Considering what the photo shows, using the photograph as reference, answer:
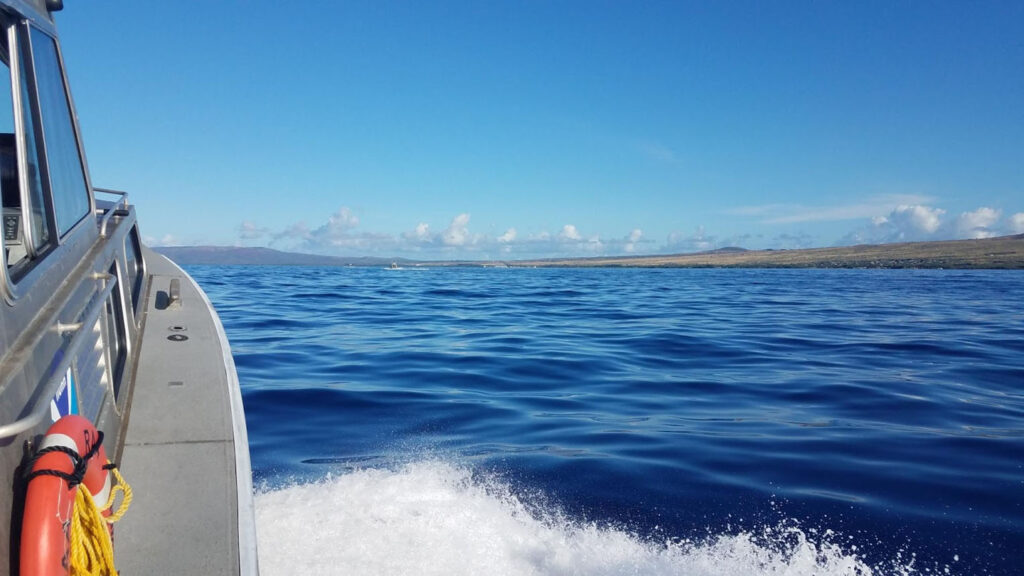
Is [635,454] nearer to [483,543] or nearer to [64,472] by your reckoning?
[483,543]

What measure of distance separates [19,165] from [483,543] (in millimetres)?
2758

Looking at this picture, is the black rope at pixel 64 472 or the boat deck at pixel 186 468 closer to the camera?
the black rope at pixel 64 472

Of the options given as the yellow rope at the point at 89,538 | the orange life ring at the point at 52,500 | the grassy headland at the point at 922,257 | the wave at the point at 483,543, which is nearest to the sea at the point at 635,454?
the wave at the point at 483,543

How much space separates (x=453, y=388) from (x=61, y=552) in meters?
6.58

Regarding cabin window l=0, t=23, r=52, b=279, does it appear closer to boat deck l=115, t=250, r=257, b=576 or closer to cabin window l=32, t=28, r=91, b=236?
cabin window l=32, t=28, r=91, b=236

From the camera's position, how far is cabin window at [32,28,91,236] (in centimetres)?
275

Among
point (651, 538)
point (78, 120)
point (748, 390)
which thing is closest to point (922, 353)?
point (748, 390)

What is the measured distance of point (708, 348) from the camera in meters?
11.4

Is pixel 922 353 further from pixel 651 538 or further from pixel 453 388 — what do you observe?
pixel 651 538

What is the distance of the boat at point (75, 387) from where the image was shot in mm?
1751

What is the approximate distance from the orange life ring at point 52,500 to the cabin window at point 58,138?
1390 millimetres

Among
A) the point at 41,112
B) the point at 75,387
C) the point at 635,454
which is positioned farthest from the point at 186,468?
the point at 635,454

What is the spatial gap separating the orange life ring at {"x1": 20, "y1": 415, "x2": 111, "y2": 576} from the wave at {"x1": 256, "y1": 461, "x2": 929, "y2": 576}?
5.82 ft

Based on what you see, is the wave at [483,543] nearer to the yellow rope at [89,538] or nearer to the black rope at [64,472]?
the yellow rope at [89,538]
